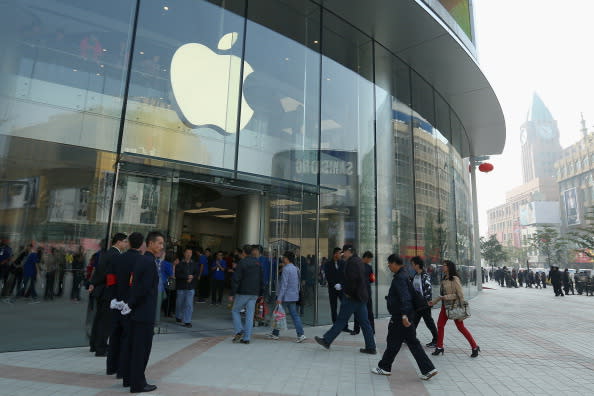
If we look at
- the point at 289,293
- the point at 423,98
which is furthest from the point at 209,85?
the point at 423,98

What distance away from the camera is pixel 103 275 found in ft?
18.3

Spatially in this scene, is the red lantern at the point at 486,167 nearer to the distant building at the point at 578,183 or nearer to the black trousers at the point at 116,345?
the black trousers at the point at 116,345

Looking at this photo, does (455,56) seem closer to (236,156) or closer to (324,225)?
(324,225)

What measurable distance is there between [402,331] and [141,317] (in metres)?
3.28

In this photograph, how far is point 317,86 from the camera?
35.9ft

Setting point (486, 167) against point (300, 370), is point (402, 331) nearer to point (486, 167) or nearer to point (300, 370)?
point (300, 370)

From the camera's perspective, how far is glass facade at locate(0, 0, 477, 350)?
648cm

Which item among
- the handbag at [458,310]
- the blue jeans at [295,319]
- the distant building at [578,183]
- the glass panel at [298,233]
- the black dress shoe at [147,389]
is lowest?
the black dress shoe at [147,389]

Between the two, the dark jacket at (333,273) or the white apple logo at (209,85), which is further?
A: the white apple logo at (209,85)

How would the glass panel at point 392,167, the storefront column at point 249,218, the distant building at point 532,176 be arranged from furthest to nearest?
the distant building at point 532,176
the glass panel at point 392,167
the storefront column at point 249,218

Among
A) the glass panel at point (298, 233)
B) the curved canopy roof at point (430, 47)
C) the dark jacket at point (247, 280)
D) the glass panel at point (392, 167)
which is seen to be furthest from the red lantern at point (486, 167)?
the dark jacket at point (247, 280)

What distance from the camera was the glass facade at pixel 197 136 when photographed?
21.3ft

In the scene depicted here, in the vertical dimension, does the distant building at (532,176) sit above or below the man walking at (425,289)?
above

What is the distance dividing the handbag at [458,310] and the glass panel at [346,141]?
13.2ft
